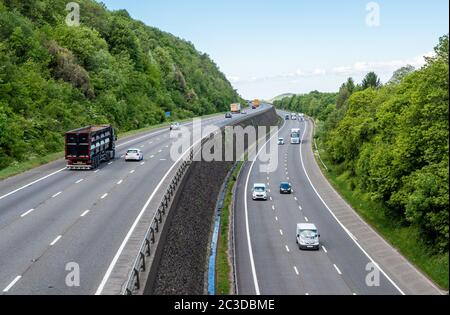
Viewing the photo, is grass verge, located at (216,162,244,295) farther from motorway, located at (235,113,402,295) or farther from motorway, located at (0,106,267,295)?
motorway, located at (0,106,267,295)

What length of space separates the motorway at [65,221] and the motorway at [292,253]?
8458 millimetres

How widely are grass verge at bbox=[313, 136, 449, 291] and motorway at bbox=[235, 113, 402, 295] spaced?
2.84 metres

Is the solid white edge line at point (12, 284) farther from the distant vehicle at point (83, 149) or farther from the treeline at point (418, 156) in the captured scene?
the distant vehicle at point (83, 149)

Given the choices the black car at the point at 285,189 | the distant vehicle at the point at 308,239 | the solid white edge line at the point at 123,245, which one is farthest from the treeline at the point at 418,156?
the solid white edge line at the point at 123,245

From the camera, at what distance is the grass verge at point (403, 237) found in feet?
114

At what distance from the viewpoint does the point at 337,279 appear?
34.4 metres

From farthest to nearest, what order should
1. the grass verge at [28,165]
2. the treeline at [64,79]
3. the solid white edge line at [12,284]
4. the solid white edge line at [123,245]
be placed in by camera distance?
the treeline at [64,79]
the grass verge at [28,165]
the solid white edge line at [123,245]
the solid white edge line at [12,284]

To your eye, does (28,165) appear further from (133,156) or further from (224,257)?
(224,257)

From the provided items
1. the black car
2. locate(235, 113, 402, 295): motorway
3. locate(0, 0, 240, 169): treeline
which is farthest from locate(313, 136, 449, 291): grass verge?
locate(0, 0, 240, 169): treeline

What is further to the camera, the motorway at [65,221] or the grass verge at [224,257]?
the grass verge at [224,257]

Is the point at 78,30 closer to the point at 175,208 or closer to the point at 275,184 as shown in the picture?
the point at 275,184

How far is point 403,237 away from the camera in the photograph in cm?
4284

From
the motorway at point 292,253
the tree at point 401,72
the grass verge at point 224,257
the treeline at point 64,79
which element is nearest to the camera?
the grass verge at point 224,257

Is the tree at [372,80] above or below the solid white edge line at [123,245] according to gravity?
above
